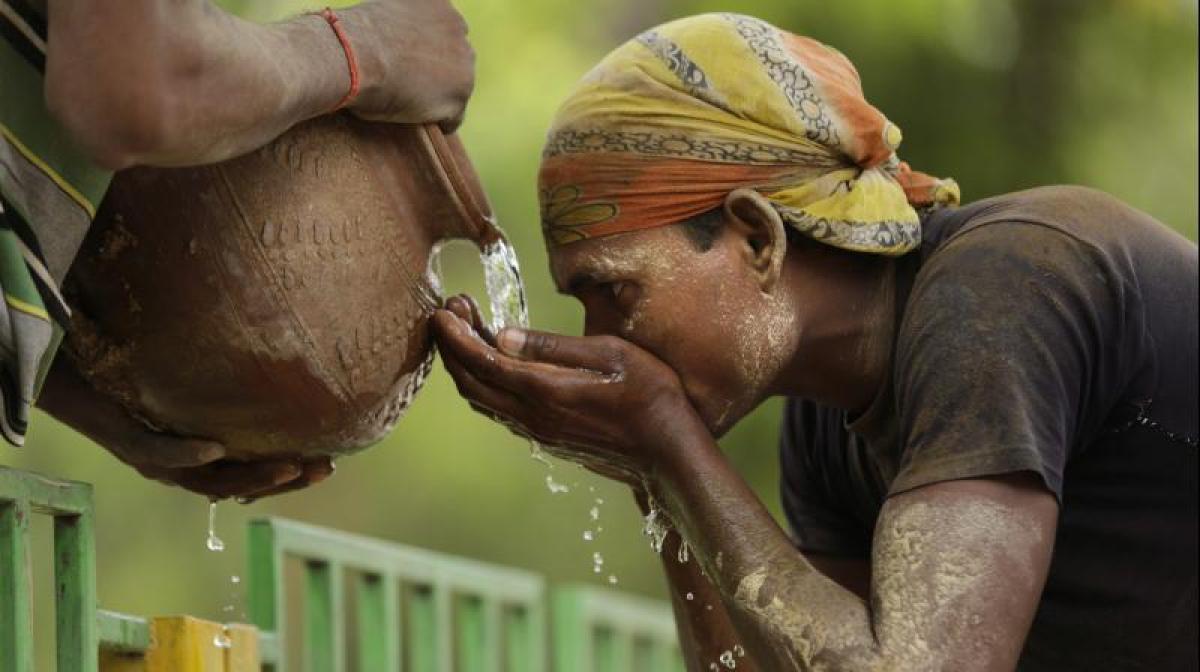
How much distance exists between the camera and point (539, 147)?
10.5 m

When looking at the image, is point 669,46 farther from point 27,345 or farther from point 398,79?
point 27,345

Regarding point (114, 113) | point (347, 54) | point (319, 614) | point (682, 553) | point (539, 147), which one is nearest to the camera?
point (114, 113)

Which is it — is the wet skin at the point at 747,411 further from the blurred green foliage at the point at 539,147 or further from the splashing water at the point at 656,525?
the blurred green foliage at the point at 539,147

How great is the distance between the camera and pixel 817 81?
3801 mm

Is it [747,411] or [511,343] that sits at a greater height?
[511,343]

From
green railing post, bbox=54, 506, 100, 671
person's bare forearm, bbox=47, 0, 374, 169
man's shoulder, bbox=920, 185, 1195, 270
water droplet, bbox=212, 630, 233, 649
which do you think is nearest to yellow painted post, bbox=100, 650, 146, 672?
water droplet, bbox=212, 630, 233, 649

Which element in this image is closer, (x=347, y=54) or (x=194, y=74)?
(x=194, y=74)

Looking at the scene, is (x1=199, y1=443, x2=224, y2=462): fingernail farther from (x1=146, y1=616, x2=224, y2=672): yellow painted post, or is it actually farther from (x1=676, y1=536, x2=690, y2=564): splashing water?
(x1=676, y1=536, x2=690, y2=564): splashing water

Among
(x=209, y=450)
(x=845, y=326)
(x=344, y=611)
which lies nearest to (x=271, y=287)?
(x=209, y=450)

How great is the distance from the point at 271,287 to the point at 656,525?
103 cm

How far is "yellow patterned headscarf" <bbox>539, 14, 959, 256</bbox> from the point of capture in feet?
12.3

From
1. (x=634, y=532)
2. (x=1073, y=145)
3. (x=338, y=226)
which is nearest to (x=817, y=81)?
(x=338, y=226)

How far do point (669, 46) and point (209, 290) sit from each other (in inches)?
40.2

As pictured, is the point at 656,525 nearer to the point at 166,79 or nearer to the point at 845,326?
the point at 845,326
